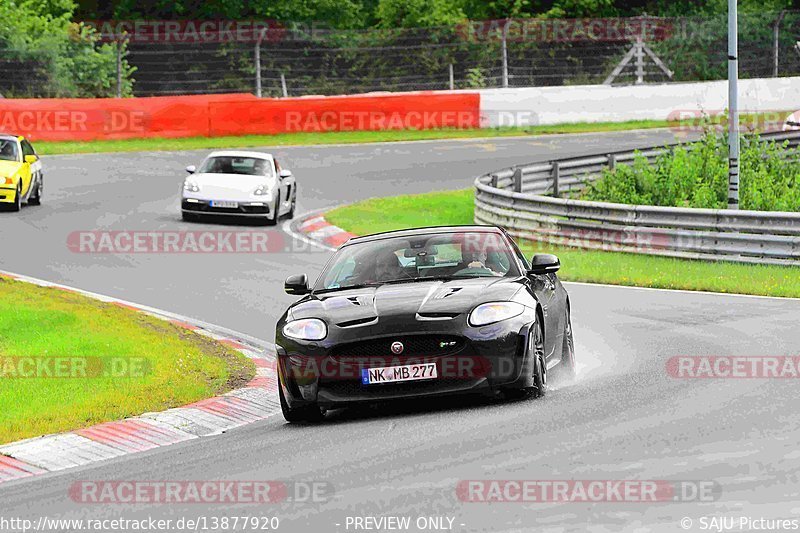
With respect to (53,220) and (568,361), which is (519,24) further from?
(568,361)

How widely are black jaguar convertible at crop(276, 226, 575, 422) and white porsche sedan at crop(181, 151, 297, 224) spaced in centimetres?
1646

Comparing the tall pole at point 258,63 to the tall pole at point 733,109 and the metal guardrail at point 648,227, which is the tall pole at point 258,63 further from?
the tall pole at point 733,109

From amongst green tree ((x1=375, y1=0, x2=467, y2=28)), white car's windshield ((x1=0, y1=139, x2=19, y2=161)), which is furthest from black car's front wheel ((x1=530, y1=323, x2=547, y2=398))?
green tree ((x1=375, y1=0, x2=467, y2=28))

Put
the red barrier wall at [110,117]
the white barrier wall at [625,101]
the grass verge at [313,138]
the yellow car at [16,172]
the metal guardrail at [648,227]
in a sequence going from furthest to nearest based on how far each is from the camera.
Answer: the white barrier wall at [625,101], the grass verge at [313,138], the red barrier wall at [110,117], the yellow car at [16,172], the metal guardrail at [648,227]

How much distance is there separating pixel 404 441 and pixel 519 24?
144ft

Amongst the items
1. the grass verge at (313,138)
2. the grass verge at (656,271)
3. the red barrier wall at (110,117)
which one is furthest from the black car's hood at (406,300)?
the red barrier wall at (110,117)

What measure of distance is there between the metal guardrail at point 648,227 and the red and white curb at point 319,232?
260 cm

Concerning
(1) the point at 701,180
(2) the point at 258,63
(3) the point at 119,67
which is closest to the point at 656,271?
(1) the point at 701,180

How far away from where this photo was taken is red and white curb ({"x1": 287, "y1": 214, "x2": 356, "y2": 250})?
25750 mm

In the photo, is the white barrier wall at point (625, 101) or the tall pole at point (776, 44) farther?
the tall pole at point (776, 44)

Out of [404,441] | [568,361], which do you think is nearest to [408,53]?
[568,361]

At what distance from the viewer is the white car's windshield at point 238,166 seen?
28.5m

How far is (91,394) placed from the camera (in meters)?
12.0

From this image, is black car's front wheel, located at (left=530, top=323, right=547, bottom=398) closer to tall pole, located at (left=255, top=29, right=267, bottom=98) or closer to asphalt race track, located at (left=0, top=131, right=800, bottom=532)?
asphalt race track, located at (left=0, top=131, right=800, bottom=532)
